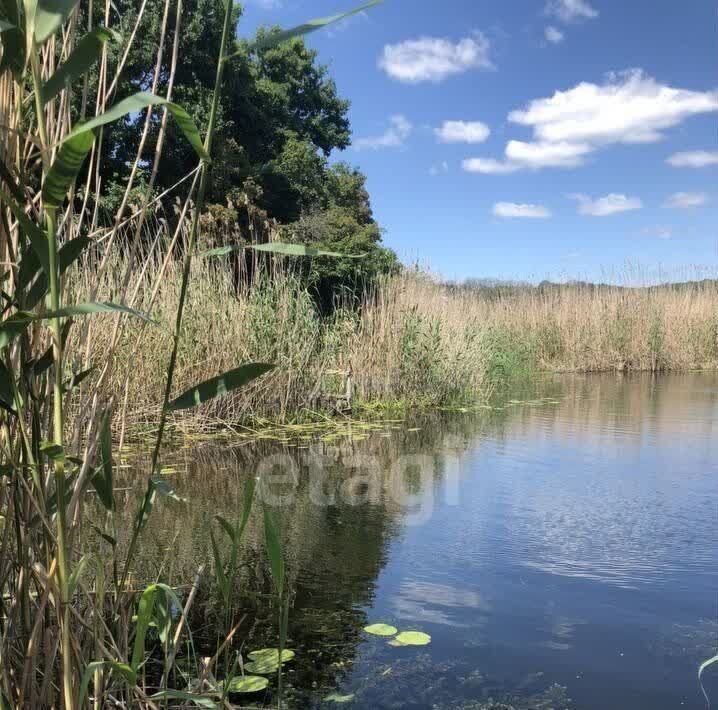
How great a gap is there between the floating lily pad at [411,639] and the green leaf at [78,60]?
68.2 inches

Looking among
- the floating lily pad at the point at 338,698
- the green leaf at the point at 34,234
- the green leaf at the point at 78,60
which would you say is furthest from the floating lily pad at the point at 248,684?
the green leaf at the point at 78,60

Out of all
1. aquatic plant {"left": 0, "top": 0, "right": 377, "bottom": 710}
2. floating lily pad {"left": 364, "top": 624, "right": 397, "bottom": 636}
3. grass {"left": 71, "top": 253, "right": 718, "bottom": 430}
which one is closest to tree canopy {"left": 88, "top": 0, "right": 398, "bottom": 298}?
grass {"left": 71, "top": 253, "right": 718, "bottom": 430}

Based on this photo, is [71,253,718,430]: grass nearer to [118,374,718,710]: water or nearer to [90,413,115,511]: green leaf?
[90,413,115,511]: green leaf

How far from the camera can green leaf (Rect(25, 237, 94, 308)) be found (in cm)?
94

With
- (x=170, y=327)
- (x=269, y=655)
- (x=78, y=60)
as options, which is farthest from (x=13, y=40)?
(x=170, y=327)

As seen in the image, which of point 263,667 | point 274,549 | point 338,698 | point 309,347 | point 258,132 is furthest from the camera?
point 258,132

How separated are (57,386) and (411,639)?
58.9 inches

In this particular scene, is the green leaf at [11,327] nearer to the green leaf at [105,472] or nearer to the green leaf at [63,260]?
A: the green leaf at [63,260]

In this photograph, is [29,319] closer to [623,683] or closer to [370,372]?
[623,683]

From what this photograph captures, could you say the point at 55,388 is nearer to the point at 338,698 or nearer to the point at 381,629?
the point at 338,698

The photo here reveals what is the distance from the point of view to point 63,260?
3.13 ft

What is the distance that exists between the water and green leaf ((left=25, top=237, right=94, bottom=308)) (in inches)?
17.0

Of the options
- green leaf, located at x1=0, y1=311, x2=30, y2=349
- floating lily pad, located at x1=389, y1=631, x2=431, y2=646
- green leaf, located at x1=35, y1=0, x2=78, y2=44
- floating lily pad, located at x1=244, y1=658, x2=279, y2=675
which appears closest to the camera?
green leaf, located at x1=35, y1=0, x2=78, y2=44

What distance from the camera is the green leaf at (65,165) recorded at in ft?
2.58
